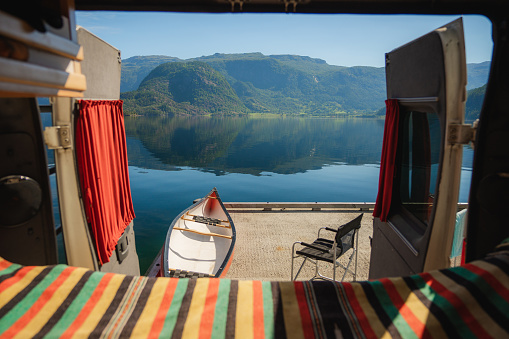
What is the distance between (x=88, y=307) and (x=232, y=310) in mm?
934

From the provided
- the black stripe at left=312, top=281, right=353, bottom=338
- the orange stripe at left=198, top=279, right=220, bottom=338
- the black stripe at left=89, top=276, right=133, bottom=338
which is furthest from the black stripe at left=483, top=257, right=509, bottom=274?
the black stripe at left=89, top=276, right=133, bottom=338

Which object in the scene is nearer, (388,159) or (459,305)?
(459,305)

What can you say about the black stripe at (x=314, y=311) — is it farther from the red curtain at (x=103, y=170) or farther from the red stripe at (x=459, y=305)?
the red curtain at (x=103, y=170)

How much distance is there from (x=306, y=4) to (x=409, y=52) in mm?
1701

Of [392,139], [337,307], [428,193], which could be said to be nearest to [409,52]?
[392,139]

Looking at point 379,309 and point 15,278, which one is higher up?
point 15,278

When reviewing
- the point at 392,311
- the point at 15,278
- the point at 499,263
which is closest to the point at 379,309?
the point at 392,311

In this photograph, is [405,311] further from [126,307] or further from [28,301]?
[28,301]

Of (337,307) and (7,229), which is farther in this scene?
(7,229)

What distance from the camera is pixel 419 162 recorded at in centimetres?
362

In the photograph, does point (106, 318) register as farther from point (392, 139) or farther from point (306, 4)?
point (392, 139)

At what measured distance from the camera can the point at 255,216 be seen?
812cm

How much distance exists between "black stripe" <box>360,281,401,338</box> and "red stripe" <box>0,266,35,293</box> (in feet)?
8.02

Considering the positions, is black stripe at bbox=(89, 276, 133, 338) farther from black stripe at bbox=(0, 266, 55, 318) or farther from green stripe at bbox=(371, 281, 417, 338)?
green stripe at bbox=(371, 281, 417, 338)
